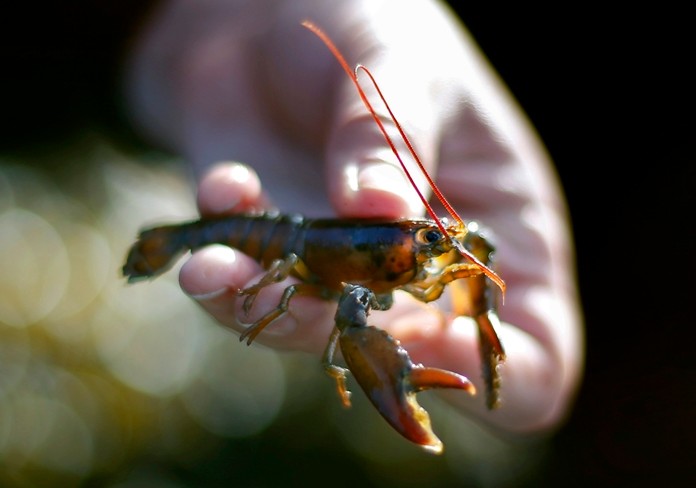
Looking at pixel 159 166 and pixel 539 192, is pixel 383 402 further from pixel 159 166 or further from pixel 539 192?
pixel 159 166

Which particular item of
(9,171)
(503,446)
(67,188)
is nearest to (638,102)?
(503,446)

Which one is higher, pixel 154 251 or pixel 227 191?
pixel 227 191

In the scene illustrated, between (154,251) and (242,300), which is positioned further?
(154,251)

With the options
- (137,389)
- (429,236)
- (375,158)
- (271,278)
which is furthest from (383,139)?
(137,389)

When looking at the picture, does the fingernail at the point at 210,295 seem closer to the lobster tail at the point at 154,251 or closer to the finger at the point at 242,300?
the finger at the point at 242,300

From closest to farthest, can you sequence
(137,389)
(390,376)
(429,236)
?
(390,376) < (429,236) < (137,389)

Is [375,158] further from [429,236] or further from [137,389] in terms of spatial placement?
[137,389]

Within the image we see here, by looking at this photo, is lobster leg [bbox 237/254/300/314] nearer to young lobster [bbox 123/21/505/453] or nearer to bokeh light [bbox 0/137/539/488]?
young lobster [bbox 123/21/505/453]

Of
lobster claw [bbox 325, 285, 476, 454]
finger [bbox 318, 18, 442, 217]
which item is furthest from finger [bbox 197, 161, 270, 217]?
lobster claw [bbox 325, 285, 476, 454]
